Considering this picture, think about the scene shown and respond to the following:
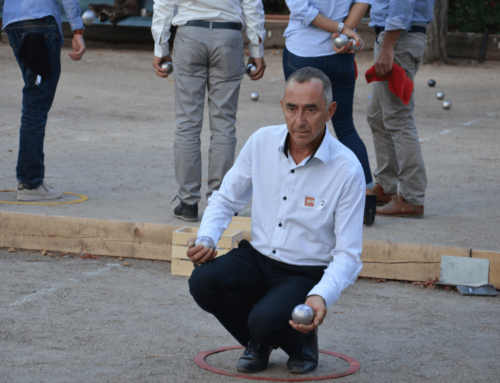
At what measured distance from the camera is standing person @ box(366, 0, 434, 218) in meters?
5.60

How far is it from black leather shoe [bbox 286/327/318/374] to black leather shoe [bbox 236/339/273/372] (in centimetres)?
11

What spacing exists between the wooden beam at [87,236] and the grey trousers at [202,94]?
1.34ft

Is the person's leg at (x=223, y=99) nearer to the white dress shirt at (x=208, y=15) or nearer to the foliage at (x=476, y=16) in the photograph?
the white dress shirt at (x=208, y=15)

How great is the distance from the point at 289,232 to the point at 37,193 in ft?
10.4

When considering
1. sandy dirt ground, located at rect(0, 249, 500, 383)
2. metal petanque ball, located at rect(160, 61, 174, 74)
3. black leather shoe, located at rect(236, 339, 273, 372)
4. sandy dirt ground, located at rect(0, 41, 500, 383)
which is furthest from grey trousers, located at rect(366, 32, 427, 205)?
black leather shoe, located at rect(236, 339, 273, 372)

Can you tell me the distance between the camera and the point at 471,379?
346 centimetres

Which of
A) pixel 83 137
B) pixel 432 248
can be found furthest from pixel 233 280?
pixel 83 137

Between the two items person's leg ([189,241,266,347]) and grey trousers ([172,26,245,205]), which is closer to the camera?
person's leg ([189,241,266,347])

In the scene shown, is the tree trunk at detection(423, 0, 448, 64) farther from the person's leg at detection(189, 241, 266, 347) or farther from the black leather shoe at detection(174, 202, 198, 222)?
the person's leg at detection(189, 241, 266, 347)

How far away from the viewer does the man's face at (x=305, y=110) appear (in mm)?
3396

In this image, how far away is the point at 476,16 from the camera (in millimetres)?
20547

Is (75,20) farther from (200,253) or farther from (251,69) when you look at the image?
(200,253)

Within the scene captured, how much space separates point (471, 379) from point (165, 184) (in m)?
3.96

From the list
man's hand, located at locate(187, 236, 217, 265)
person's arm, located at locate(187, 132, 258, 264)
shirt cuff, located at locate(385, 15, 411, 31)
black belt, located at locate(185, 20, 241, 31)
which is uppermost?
shirt cuff, located at locate(385, 15, 411, 31)
